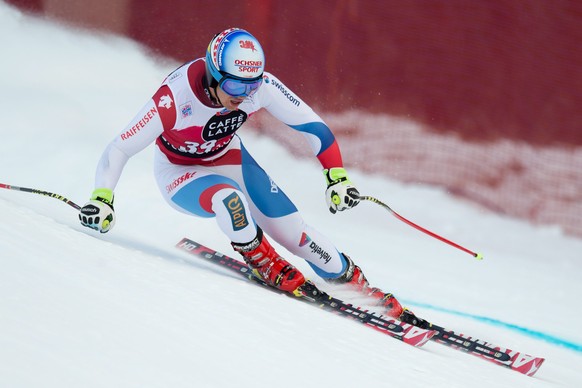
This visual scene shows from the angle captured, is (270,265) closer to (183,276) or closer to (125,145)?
(183,276)

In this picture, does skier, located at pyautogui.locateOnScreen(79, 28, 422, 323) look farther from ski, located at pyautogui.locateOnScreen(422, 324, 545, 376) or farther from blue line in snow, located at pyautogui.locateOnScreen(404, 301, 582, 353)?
blue line in snow, located at pyautogui.locateOnScreen(404, 301, 582, 353)

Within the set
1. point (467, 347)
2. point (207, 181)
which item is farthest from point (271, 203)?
point (467, 347)

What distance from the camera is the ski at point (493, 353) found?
12.7 ft

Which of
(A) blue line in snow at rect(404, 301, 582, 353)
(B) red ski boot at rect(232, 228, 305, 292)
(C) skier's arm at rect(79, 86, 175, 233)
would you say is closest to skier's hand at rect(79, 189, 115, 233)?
(C) skier's arm at rect(79, 86, 175, 233)

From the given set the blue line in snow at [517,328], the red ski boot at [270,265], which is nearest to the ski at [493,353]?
the red ski boot at [270,265]

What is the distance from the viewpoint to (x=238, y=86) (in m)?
3.99

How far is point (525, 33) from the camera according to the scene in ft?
21.5

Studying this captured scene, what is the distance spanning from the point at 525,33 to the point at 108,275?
14.2ft

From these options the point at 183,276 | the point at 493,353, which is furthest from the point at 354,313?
the point at 183,276

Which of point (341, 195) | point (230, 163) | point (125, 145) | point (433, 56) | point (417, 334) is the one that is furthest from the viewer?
point (433, 56)

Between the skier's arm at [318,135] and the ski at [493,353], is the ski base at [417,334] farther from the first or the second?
the skier's arm at [318,135]

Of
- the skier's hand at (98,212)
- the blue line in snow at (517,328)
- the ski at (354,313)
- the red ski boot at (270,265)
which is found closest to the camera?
the ski at (354,313)

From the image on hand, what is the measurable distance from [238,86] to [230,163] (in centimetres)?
59

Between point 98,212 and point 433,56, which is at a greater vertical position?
point 433,56
